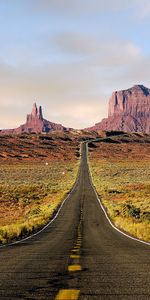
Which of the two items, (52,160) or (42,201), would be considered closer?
(42,201)

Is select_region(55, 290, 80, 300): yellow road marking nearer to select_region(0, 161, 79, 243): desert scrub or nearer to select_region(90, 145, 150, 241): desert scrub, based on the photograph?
select_region(0, 161, 79, 243): desert scrub

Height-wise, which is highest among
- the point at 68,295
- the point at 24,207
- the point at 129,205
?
the point at 68,295

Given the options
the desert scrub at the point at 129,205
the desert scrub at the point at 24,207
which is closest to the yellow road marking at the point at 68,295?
the desert scrub at the point at 24,207

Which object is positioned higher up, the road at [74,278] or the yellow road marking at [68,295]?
the yellow road marking at [68,295]

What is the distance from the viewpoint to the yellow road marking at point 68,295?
530 cm

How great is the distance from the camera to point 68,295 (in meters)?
5.47

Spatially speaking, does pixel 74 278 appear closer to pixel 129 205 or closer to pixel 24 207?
pixel 129 205

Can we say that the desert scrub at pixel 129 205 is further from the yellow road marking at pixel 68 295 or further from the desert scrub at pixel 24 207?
the yellow road marking at pixel 68 295

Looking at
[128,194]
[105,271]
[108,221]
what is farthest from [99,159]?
[105,271]

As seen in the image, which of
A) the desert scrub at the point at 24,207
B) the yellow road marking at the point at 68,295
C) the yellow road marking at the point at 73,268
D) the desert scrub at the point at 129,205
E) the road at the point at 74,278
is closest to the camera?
the yellow road marking at the point at 68,295

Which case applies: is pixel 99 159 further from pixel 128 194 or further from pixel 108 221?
pixel 108 221

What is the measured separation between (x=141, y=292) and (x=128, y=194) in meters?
48.5

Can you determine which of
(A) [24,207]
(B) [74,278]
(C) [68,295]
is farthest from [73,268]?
(A) [24,207]

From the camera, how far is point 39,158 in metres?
135
